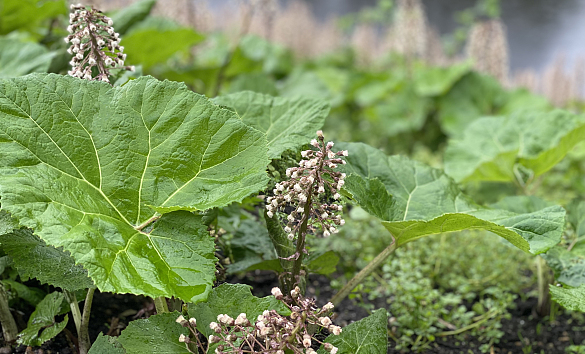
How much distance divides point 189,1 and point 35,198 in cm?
351

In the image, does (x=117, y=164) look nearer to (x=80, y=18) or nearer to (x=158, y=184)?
(x=158, y=184)

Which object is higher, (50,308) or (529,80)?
(50,308)

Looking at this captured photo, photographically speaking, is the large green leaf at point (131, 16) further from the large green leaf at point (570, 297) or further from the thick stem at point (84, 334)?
the large green leaf at point (570, 297)

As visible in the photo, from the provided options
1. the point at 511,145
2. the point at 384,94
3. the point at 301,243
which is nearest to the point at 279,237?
the point at 301,243

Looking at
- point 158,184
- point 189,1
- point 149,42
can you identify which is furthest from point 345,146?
point 189,1

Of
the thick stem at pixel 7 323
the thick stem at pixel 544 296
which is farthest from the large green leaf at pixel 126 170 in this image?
the thick stem at pixel 544 296

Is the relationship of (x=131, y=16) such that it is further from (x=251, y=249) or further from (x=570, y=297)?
(x=570, y=297)

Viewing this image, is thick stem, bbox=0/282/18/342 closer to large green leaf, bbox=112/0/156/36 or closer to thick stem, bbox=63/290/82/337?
thick stem, bbox=63/290/82/337

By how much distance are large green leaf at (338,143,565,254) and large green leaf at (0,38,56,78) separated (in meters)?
1.31

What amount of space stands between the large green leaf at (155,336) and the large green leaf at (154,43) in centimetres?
208

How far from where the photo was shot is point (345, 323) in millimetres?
1808

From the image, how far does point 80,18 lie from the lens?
1.27 metres

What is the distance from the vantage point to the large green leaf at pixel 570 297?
48.6 inches

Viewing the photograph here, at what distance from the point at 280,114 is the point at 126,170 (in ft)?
1.83
